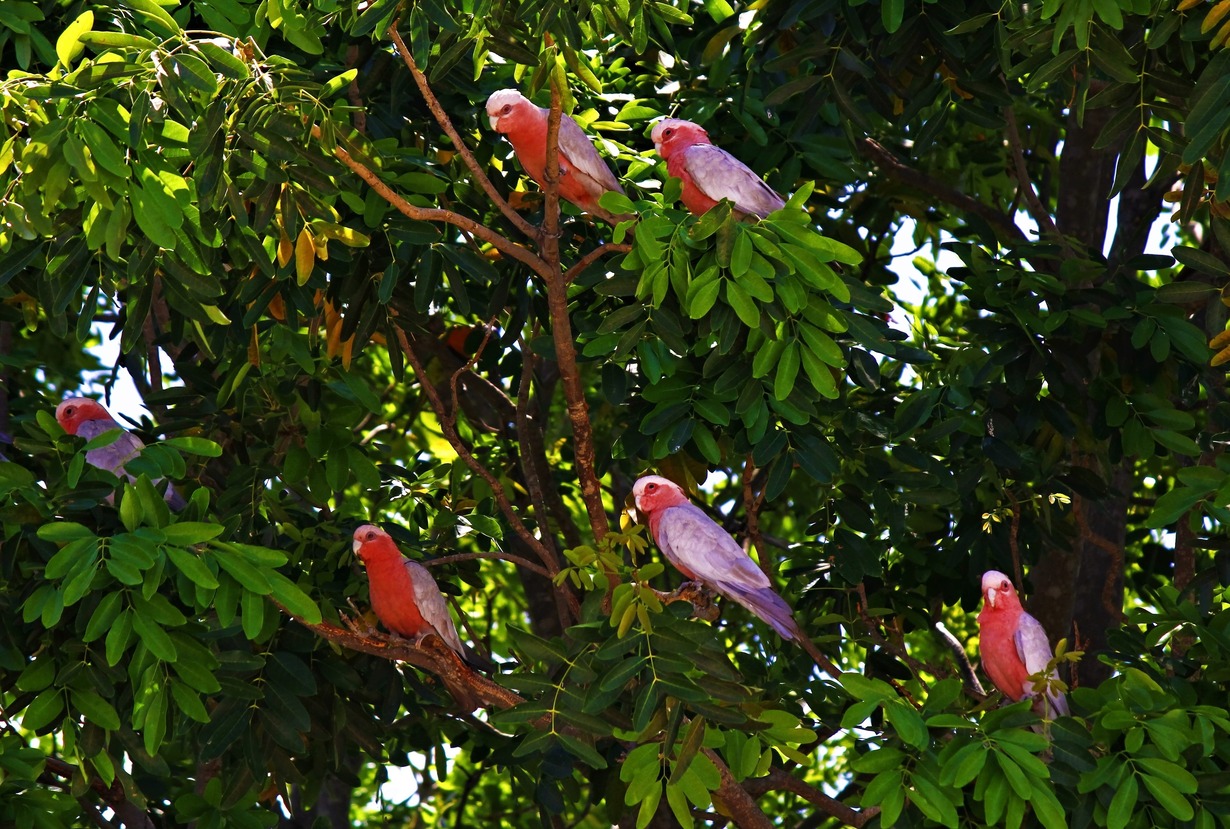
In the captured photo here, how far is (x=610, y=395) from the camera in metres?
4.62

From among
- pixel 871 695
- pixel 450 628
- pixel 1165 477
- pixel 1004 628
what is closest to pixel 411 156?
pixel 450 628

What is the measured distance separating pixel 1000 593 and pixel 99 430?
11.3 feet

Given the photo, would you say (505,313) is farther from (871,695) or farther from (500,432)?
(871,695)

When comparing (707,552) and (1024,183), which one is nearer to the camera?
(707,552)

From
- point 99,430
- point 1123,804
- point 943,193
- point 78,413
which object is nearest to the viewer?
point 1123,804

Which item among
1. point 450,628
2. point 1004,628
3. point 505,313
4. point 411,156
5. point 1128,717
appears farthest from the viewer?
point 505,313

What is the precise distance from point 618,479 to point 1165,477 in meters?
2.74

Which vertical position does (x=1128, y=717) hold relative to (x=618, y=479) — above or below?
above

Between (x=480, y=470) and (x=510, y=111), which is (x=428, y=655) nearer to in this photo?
(x=480, y=470)

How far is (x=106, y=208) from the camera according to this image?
3955mm

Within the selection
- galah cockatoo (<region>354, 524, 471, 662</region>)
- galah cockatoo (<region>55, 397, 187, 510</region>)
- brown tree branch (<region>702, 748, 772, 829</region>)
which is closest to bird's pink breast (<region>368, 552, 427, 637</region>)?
galah cockatoo (<region>354, 524, 471, 662</region>)

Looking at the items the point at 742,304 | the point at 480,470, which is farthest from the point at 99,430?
the point at 742,304

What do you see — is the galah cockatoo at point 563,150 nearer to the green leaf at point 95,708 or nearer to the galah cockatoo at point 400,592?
the galah cockatoo at point 400,592

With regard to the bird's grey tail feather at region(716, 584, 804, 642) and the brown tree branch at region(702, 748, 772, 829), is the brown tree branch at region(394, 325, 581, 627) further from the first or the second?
the brown tree branch at region(702, 748, 772, 829)
